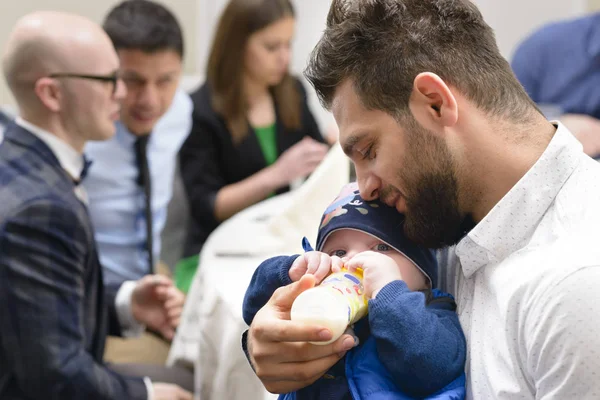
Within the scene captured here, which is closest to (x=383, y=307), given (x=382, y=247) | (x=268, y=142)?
(x=382, y=247)

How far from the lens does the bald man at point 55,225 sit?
4.86ft

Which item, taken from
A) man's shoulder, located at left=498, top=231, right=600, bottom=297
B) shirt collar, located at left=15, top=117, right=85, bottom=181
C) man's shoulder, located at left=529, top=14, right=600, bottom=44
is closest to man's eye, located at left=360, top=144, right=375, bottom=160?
man's shoulder, located at left=498, top=231, right=600, bottom=297

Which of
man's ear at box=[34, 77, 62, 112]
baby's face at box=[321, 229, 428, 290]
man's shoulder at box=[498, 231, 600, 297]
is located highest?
man's shoulder at box=[498, 231, 600, 297]

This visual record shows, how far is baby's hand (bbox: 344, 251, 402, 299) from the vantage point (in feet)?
3.38

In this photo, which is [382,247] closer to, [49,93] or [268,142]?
[49,93]

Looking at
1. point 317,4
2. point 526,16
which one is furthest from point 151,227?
point 526,16

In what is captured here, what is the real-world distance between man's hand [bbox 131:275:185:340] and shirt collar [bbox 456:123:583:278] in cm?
118

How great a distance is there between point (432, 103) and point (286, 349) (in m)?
0.39

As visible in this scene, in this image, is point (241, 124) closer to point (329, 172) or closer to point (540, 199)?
point (329, 172)

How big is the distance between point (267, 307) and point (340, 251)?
17cm

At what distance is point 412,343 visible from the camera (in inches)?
38.0

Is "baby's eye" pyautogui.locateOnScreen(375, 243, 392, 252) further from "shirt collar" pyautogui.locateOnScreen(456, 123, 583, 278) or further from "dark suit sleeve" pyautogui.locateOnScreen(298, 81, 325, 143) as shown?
"dark suit sleeve" pyautogui.locateOnScreen(298, 81, 325, 143)

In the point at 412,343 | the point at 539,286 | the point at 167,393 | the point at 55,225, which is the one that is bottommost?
the point at 167,393

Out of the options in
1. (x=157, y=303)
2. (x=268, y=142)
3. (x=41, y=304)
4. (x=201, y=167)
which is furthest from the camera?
(x=268, y=142)
